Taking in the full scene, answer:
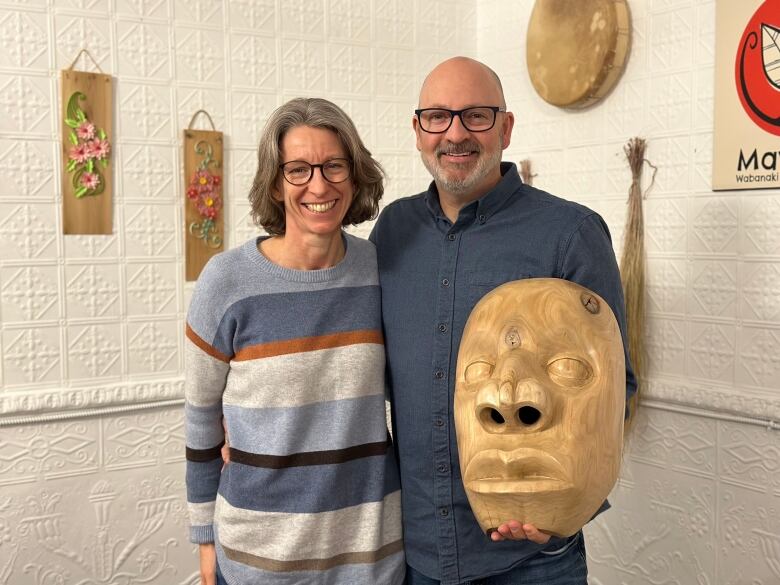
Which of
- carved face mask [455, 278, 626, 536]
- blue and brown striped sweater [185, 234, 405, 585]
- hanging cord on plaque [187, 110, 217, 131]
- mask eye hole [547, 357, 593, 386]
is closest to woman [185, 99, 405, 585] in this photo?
blue and brown striped sweater [185, 234, 405, 585]

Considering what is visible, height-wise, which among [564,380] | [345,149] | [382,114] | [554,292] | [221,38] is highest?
[221,38]

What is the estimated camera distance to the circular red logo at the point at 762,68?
2191mm

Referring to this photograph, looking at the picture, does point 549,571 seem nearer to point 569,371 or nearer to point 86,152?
point 569,371

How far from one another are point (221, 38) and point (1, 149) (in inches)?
32.1

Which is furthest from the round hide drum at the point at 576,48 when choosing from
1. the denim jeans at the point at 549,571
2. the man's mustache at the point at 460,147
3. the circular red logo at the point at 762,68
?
the denim jeans at the point at 549,571

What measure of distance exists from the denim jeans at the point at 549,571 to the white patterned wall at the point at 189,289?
38.4 inches

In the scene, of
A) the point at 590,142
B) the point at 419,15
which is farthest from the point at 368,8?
the point at 590,142

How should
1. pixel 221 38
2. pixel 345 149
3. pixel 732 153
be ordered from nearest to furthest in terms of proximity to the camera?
1. pixel 345 149
2. pixel 732 153
3. pixel 221 38

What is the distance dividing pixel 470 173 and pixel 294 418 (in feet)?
1.90

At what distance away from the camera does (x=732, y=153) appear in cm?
231

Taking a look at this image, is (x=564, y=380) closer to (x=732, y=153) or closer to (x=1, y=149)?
(x=732, y=153)

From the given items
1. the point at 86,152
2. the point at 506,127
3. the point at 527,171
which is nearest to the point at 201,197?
the point at 86,152

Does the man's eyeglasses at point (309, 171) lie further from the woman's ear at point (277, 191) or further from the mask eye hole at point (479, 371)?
the mask eye hole at point (479, 371)

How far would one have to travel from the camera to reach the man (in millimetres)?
1541
